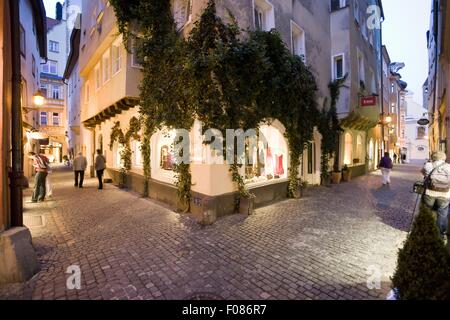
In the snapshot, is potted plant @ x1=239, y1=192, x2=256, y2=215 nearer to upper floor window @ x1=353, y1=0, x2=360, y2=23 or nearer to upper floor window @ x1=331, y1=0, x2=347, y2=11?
upper floor window @ x1=331, y1=0, x2=347, y2=11

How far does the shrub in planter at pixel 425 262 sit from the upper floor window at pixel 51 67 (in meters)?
45.3

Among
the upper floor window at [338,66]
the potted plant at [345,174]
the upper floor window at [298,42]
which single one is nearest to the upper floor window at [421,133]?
the potted plant at [345,174]

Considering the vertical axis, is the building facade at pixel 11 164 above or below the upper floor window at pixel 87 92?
below

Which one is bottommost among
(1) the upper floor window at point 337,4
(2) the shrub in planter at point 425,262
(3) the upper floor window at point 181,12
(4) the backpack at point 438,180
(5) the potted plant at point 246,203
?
(5) the potted plant at point 246,203

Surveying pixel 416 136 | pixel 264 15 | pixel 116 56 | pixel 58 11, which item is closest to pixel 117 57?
pixel 116 56

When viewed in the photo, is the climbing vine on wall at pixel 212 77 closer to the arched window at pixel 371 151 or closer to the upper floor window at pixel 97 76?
the upper floor window at pixel 97 76

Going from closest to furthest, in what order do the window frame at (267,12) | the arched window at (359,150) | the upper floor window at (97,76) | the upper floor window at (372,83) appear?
1. the window frame at (267,12)
2. the upper floor window at (97,76)
3. the arched window at (359,150)
4. the upper floor window at (372,83)

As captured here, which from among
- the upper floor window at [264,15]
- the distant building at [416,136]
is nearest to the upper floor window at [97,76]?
the upper floor window at [264,15]

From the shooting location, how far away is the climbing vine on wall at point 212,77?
6.92m

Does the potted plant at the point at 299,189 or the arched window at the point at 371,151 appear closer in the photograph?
the potted plant at the point at 299,189

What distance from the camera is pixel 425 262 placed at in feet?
8.23

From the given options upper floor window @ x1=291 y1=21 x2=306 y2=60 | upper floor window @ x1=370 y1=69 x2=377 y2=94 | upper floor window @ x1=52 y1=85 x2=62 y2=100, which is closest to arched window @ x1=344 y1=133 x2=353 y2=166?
upper floor window @ x1=370 y1=69 x2=377 y2=94

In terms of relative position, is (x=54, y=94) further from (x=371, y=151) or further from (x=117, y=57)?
(x=371, y=151)

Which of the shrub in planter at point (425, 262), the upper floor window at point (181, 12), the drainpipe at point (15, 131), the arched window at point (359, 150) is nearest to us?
the shrub in planter at point (425, 262)
